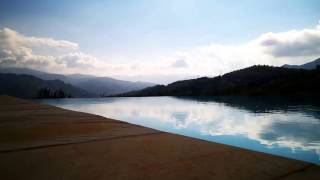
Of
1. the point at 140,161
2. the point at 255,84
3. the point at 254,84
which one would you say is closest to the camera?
the point at 140,161

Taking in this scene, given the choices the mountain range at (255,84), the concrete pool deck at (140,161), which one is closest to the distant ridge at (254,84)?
the mountain range at (255,84)

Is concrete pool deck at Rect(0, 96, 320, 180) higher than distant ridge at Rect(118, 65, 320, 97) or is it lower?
lower

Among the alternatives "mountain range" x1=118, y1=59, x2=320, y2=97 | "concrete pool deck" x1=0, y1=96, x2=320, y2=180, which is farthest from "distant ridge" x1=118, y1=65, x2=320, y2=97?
"concrete pool deck" x1=0, y1=96, x2=320, y2=180

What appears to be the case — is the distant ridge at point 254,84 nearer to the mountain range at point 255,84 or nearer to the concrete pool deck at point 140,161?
the mountain range at point 255,84

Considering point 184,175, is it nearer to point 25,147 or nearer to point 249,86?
point 25,147

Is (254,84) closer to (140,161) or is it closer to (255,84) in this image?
(255,84)

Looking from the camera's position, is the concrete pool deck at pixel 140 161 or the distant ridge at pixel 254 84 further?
the distant ridge at pixel 254 84

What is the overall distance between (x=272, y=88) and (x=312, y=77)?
12.8 meters

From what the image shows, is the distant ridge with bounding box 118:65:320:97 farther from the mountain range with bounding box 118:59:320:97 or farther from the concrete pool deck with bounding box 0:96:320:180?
the concrete pool deck with bounding box 0:96:320:180

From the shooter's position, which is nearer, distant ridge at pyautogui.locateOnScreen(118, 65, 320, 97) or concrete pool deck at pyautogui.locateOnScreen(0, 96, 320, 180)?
concrete pool deck at pyautogui.locateOnScreen(0, 96, 320, 180)

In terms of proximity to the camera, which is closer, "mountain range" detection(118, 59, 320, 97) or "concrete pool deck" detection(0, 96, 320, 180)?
"concrete pool deck" detection(0, 96, 320, 180)

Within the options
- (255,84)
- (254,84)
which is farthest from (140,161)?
(254,84)

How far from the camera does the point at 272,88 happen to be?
84.9 m

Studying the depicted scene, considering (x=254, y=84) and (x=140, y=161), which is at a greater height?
(x=254, y=84)
